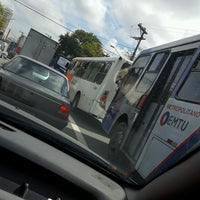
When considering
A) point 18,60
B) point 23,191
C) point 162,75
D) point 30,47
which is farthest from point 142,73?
point 30,47

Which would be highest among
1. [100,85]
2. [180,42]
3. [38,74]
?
[180,42]

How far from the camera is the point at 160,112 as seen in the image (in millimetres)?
7145

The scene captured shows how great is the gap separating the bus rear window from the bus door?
46cm

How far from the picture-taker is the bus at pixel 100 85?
15.3 metres

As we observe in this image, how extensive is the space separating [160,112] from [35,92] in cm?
225

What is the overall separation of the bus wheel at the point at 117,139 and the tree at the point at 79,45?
82.7m

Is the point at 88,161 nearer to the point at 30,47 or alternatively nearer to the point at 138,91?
the point at 138,91

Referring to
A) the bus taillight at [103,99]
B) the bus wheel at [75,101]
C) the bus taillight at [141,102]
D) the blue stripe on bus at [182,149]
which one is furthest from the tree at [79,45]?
the blue stripe on bus at [182,149]

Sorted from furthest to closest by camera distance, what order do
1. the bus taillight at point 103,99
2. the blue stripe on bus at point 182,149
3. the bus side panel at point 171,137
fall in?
the bus taillight at point 103,99 → the bus side panel at point 171,137 → the blue stripe on bus at point 182,149

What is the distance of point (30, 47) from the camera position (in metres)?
35.1

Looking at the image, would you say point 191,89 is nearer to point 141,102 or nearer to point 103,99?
point 141,102

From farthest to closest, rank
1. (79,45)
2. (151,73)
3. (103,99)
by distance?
(79,45), (103,99), (151,73)

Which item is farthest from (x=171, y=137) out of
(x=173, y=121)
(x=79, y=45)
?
(x=79, y=45)

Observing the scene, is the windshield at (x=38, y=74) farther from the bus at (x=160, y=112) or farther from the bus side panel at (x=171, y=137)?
the bus side panel at (x=171, y=137)
